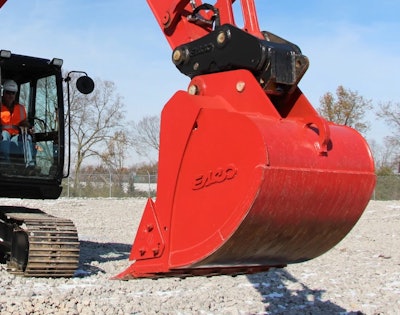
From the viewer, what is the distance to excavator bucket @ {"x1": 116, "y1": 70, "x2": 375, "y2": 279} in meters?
2.90

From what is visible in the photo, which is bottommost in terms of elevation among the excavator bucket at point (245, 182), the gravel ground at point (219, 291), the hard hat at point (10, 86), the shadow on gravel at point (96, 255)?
the shadow on gravel at point (96, 255)

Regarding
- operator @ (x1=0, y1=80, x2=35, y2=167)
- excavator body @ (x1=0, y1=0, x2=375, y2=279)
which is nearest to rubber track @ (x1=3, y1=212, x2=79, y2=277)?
operator @ (x1=0, y1=80, x2=35, y2=167)

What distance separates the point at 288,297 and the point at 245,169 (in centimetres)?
414

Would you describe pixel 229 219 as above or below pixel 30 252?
above

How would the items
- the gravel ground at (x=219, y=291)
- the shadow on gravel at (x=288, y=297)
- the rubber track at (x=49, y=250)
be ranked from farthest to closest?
the rubber track at (x=49, y=250), the shadow on gravel at (x=288, y=297), the gravel ground at (x=219, y=291)

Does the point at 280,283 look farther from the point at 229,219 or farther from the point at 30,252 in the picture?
the point at 229,219

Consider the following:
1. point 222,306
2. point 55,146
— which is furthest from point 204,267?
point 55,146

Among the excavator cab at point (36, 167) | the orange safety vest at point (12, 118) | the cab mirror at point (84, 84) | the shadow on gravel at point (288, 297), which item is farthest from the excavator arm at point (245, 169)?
the orange safety vest at point (12, 118)

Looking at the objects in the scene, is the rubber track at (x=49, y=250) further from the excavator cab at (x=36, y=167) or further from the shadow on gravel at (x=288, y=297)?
the shadow on gravel at (x=288, y=297)

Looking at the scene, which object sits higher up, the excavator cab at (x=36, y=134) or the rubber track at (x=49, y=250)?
the excavator cab at (x=36, y=134)

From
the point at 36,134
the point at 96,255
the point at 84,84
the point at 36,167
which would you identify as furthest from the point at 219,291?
the point at 96,255

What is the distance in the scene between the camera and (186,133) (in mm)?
3176

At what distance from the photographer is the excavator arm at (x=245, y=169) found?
2910mm

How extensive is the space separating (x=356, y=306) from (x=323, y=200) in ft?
12.2
